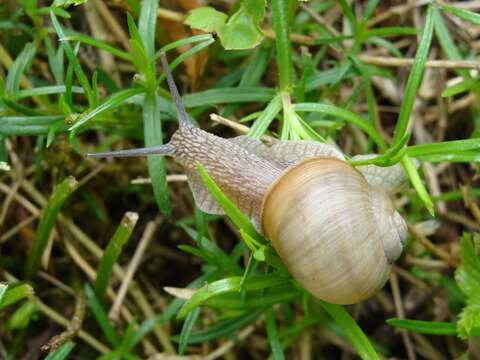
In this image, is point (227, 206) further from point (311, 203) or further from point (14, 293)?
point (14, 293)

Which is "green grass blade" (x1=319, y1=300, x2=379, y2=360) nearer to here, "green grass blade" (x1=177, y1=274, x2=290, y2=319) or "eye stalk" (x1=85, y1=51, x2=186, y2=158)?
"green grass blade" (x1=177, y1=274, x2=290, y2=319)

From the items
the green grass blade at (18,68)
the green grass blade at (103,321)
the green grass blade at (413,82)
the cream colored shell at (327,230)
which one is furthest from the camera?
the green grass blade at (103,321)

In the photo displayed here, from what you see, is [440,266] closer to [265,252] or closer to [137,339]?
[265,252]

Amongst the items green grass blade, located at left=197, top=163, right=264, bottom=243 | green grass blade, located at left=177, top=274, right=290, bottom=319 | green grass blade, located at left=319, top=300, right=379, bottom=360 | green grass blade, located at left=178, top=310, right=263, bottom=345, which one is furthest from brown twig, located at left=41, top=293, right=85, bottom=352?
green grass blade, located at left=319, top=300, right=379, bottom=360

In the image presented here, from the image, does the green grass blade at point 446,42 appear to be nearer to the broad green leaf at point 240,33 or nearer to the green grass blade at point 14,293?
the broad green leaf at point 240,33

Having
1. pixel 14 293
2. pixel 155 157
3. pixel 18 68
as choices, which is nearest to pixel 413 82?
pixel 155 157

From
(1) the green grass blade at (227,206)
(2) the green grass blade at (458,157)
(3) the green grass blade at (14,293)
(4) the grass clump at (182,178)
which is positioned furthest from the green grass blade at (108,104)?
(2) the green grass blade at (458,157)
